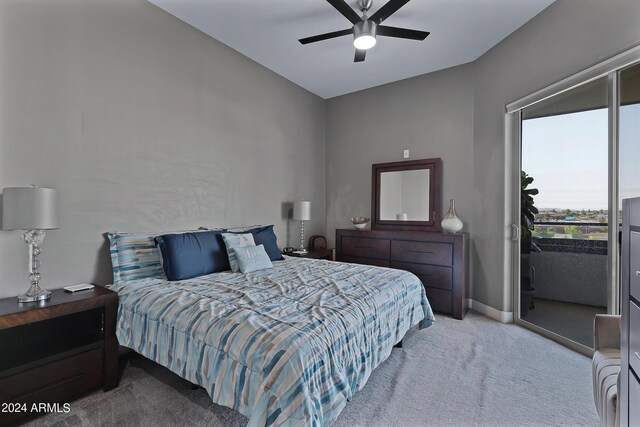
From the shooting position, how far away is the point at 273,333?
138 cm

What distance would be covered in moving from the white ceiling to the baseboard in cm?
299

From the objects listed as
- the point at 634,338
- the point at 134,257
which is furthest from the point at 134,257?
the point at 634,338

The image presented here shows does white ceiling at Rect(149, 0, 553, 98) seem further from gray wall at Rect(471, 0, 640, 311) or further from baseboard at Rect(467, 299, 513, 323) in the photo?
baseboard at Rect(467, 299, 513, 323)

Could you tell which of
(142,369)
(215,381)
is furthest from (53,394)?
(215,381)

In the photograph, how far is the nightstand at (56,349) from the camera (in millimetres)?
1611

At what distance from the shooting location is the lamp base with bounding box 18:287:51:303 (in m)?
1.78

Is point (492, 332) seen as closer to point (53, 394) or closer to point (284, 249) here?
point (284, 249)

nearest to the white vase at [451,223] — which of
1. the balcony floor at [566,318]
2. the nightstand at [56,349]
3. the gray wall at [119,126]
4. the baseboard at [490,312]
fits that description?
the baseboard at [490,312]

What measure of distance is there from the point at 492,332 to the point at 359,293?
1.84m

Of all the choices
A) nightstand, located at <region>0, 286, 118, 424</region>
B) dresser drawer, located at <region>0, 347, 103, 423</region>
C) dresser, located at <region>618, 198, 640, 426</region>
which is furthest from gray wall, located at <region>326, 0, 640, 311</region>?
dresser drawer, located at <region>0, 347, 103, 423</region>

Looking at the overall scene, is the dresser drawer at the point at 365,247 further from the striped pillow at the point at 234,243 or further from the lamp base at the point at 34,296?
the lamp base at the point at 34,296

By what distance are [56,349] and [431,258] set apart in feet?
11.2

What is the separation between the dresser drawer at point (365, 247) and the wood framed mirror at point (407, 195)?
0.46 meters

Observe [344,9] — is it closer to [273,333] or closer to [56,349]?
[273,333]
